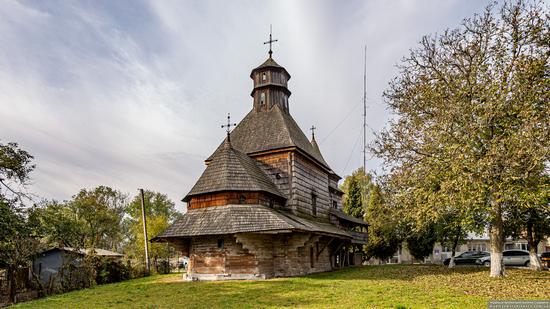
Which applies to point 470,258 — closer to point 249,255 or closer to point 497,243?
point 497,243

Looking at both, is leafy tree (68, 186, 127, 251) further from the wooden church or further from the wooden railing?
the wooden railing

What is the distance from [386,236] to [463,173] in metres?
20.1

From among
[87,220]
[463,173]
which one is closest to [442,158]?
[463,173]

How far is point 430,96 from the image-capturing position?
16.1 meters

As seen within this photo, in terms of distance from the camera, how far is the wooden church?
16.8 m

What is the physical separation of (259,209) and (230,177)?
7.73ft

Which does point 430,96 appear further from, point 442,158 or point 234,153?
point 234,153

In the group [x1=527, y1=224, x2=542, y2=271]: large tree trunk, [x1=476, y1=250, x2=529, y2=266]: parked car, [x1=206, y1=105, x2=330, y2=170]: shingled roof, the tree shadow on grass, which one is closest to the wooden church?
[x1=206, y1=105, x2=330, y2=170]: shingled roof

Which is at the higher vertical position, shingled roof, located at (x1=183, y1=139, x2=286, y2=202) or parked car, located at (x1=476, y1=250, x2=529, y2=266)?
shingled roof, located at (x1=183, y1=139, x2=286, y2=202)

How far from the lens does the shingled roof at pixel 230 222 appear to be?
53.0 ft

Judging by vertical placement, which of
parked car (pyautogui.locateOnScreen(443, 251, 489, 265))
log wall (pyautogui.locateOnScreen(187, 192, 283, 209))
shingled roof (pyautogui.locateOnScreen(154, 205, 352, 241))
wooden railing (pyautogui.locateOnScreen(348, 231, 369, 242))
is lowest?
parked car (pyautogui.locateOnScreen(443, 251, 489, 265))

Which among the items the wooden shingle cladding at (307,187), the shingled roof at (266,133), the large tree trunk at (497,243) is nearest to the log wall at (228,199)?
the wooden shingle cladding at (307,187)

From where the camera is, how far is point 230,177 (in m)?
18.6

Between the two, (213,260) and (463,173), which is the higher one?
(463,173)
